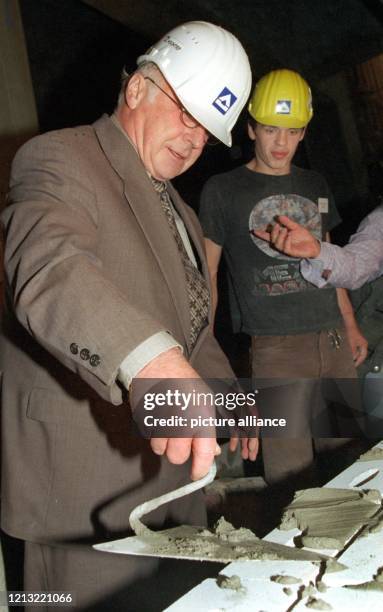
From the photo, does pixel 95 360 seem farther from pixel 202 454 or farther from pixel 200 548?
pixel 200 548

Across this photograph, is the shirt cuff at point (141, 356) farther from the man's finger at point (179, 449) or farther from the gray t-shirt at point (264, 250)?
the gray t-shirt at point (264, 250)

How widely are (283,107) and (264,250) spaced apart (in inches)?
27.7

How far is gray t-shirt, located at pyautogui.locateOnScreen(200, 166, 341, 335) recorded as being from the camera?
98.4 inches

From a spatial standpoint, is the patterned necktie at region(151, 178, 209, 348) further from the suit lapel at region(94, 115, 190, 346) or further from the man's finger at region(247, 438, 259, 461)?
the man's finger at region(247, 438, 259, 461)

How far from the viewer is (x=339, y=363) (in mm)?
2564

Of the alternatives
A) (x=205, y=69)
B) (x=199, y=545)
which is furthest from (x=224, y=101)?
(x=199, y=545)

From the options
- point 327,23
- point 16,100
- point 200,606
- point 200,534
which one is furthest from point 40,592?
point 327,23

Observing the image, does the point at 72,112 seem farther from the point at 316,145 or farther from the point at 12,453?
the point at 12,453

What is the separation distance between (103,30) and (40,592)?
434cm

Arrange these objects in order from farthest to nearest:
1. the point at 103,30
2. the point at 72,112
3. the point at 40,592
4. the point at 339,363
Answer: the point at 103,30
the point at 72,112
the point at 339,363
the point at 40,592

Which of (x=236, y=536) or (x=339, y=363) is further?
(x=339, y=363)

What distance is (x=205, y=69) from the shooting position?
59.7 inches

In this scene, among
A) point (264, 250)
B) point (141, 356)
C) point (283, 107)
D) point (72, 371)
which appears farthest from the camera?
point (283, 107)

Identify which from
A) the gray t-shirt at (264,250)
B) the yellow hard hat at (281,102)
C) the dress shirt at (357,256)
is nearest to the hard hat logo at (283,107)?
the yellow hard hat at (281,102)
